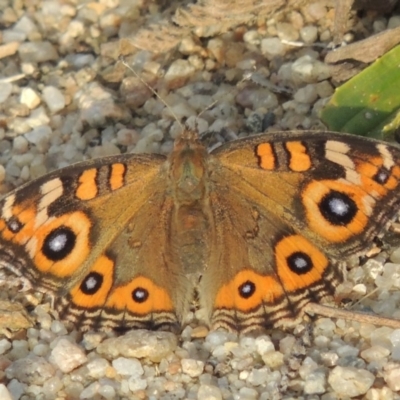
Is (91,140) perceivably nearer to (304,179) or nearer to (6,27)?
(6,27)

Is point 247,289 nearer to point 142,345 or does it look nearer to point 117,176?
point 142,345

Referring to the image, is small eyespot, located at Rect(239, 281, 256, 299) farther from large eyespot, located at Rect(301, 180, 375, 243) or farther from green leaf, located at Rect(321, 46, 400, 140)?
green leaf, located at Rect(321, 46, 400, 140)

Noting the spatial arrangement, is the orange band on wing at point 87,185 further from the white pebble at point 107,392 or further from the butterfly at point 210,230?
the white pebble at point 107,392

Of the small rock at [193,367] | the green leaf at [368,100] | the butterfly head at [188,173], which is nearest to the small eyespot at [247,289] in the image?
the small rock at [193,367]

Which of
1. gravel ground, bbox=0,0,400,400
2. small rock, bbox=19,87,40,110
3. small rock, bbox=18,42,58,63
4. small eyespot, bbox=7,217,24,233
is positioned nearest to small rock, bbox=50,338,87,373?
gravel ground, bbox=0,0,400,400

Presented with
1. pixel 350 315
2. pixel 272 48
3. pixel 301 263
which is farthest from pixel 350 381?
pixel 272 48

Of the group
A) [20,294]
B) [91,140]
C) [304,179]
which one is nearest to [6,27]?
[91,140]

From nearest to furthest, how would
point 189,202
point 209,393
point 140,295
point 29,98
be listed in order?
point 209,393 < point 140,295 < point 189,202 < point 29,98
